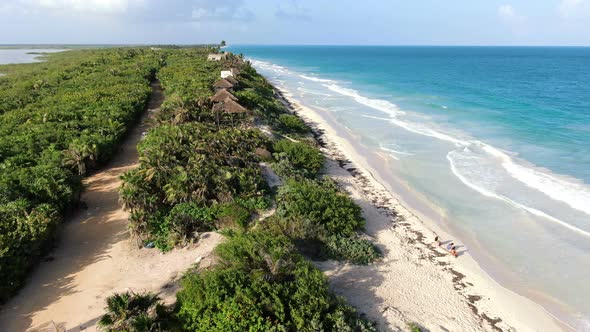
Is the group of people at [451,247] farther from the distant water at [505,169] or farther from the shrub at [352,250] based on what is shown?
the shrub at [352,250]

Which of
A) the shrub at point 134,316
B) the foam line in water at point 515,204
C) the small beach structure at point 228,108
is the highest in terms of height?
the small beach structure at point 228,108

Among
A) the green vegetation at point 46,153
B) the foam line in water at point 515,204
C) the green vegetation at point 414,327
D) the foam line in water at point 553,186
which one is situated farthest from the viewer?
the foam line in water at point 553,186

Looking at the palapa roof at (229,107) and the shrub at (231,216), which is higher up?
the palapa roof at (229,107)

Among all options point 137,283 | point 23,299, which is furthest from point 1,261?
point 137,283

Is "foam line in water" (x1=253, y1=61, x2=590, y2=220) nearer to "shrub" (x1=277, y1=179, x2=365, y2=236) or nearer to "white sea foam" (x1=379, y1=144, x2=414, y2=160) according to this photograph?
"white sea foam" (x1=379, y1=144, x2=414, y2=160)

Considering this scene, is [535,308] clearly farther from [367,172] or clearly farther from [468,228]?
[367,172]

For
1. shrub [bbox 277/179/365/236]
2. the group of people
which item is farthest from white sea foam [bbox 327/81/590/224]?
shrub [bbox 277/179/365/236]

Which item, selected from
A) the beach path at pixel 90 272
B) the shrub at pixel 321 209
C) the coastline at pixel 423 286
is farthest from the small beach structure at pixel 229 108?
the beach path at pixel 90 272
